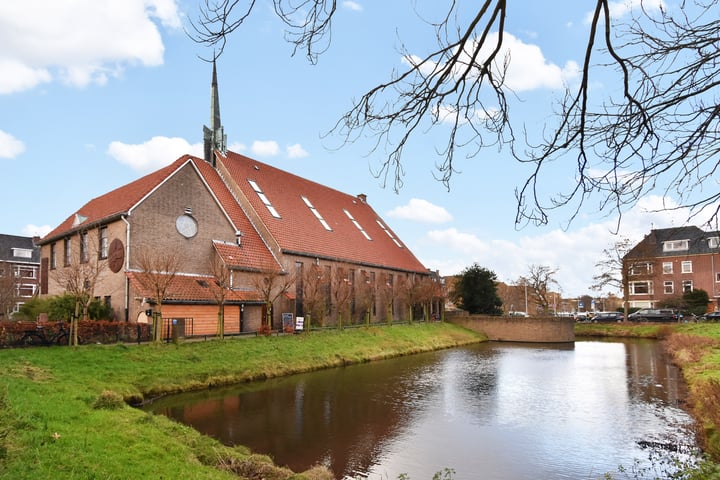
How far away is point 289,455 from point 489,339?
32.6m

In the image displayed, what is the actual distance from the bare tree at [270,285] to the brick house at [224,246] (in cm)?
13

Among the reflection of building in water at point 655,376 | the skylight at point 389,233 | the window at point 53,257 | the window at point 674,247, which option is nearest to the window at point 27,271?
the window at point 53,257

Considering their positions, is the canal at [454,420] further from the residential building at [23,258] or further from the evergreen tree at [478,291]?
the residential building at [23,258]

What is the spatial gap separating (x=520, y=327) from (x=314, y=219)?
17.8 m

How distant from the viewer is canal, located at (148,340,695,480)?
9.01m

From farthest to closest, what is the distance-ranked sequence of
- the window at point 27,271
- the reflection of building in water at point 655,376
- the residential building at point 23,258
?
the window at point 27,271 → the residential building at point 23,258 → the reflection of building in water at point 655,376

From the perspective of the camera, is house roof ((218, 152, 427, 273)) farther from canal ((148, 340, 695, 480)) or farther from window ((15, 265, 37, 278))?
window ((15, 265, 37, 278))

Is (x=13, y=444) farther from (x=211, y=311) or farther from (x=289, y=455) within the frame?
(x=211, y=311)

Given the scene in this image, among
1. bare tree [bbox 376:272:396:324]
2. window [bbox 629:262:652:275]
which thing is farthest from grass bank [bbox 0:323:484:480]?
window [bbox 629:262:652:275]

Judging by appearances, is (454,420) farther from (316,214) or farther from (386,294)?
(316,214)

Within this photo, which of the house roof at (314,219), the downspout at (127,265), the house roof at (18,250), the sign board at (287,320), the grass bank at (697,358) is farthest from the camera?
the house roof at (18,250)

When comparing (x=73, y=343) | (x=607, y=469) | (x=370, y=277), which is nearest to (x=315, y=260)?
(x=370, y=277)

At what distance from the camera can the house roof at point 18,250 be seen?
179 feet

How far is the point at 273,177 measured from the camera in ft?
110
